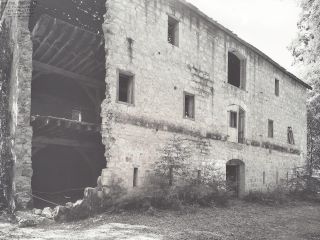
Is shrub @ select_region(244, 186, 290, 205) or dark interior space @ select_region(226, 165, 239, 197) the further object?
dark interior space @ select_region(226, 165, 239, 197)

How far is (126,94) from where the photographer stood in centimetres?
1161

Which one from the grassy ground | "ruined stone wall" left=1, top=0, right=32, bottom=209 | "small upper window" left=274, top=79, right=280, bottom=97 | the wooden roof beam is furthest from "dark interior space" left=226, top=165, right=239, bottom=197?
"ruined stone wall" left=1, top=0, right=32, bottom=209

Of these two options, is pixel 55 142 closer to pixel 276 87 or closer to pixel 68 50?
pixel 68 50

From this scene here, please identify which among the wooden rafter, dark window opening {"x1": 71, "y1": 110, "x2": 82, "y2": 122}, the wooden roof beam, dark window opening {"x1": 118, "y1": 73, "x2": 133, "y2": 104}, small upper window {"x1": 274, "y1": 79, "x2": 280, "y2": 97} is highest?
small upper window {"x1": 274, "y1": 79, "x2": 280, "y2": 97}

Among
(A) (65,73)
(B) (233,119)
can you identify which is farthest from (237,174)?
(A) (65,73)

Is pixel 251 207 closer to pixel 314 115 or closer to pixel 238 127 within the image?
pixel 238 127

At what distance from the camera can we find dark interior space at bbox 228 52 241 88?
53.5ft

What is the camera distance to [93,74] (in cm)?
1322

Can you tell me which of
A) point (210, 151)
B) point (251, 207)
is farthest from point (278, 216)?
point (210, 151)

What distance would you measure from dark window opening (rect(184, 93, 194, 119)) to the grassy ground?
360 centimetres

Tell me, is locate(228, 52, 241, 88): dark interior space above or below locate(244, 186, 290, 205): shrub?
above

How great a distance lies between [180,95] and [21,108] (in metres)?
5.27

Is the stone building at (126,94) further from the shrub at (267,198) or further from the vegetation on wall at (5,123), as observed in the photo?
the shrub at (267,198)

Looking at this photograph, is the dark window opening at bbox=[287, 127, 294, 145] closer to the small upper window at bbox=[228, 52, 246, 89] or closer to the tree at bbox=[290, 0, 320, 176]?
the tree at bbox=[290, 0, 320, 176]
